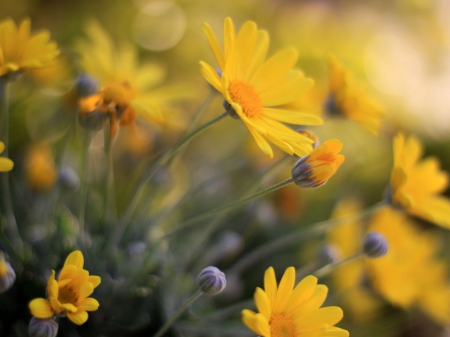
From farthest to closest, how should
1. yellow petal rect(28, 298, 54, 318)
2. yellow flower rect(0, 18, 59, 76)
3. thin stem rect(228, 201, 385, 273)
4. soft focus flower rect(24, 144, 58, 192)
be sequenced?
soft focus flower rect(24, 144, 58, 192) < thin stem rect(228, 201, 385, 273) < yellow flower rect(0, 18, 59, 76) < yellow petal rect(28, 298, 54, 318)

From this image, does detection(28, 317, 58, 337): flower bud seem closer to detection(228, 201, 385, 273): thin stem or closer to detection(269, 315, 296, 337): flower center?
detection(269, 315, 296, 337): flower center

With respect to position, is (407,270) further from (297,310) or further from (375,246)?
(297,310)

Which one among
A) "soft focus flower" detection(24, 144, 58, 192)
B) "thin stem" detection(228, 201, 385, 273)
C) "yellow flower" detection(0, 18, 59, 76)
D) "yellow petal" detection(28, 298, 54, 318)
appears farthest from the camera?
"soft focus flower" detection(24, 144, 58, 192)

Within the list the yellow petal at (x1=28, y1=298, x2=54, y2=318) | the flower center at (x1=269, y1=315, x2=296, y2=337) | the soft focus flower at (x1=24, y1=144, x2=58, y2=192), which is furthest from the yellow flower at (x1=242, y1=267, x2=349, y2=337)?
the soft focus flower at (x1=24, y1=144, x2=58, y2=192)

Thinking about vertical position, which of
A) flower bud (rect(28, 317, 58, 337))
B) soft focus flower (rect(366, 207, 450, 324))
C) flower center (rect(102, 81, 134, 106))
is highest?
flower center (rect(102, 81, 134, 106))

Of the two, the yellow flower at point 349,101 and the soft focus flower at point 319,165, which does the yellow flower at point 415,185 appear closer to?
the yellow flower at point 349,101

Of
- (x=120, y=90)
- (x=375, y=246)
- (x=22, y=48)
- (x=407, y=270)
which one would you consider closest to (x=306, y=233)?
(x=375, y=246)

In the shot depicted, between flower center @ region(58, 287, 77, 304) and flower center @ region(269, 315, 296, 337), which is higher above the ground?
flower center @ region(58, 287, 77, 304)

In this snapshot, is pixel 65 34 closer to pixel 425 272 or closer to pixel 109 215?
pixel 109 215
